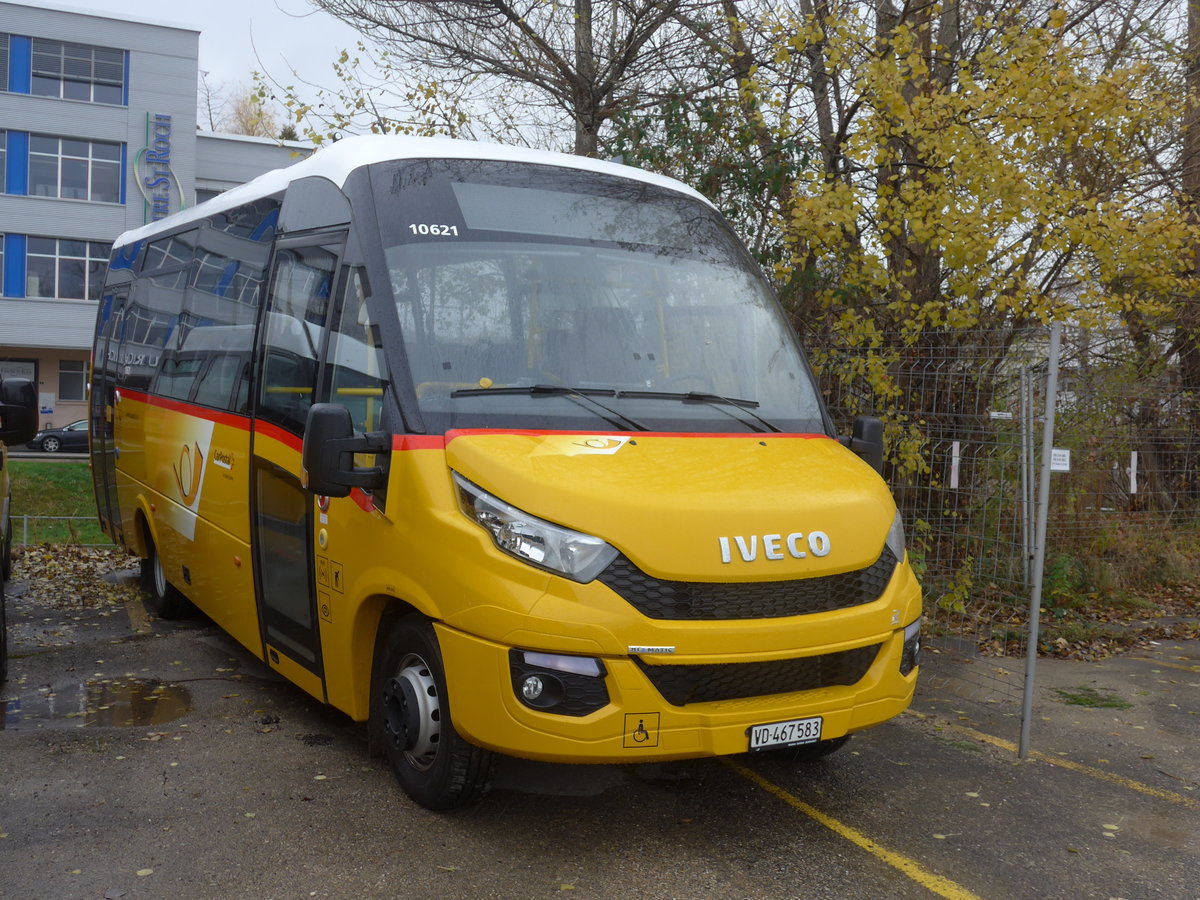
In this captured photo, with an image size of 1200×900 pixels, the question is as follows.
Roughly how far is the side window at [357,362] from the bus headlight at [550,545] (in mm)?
894

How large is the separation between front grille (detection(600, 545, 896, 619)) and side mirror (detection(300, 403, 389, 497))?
1.13 metres

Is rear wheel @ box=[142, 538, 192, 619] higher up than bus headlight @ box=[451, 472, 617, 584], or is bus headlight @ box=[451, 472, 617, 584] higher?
bus headlight @ box=[451, 472, 617, 584]

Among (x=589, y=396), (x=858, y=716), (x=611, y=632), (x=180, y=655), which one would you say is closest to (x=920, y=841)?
(x=858, y=716)

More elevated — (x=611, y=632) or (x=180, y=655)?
(x=611, y=632)

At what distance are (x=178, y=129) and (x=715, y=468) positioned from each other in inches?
1619

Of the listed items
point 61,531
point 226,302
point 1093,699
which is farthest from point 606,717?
point 61,531

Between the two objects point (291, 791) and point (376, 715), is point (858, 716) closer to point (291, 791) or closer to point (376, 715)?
point (376, 715)

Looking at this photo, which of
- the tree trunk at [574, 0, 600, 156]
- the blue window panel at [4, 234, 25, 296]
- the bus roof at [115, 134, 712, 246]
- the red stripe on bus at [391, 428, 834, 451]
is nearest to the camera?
the red stripe on bus at [391, 428, 834, 451]

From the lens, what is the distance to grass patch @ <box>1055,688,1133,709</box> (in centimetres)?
688

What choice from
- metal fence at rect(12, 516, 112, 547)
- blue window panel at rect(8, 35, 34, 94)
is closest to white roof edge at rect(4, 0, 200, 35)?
blue window panel at rect(8, 35, 34, 94)

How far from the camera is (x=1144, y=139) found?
991cm

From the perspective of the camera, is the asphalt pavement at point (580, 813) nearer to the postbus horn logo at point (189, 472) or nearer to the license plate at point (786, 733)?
the license plate at point (786, 733)

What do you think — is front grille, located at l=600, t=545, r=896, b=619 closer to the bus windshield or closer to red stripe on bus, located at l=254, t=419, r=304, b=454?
the bus windshield

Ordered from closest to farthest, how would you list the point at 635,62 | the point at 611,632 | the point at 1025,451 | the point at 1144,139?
1. the point at 611,632
2. the point at 1025,451
3. the point at 1144,139
4. the point at 635,62
